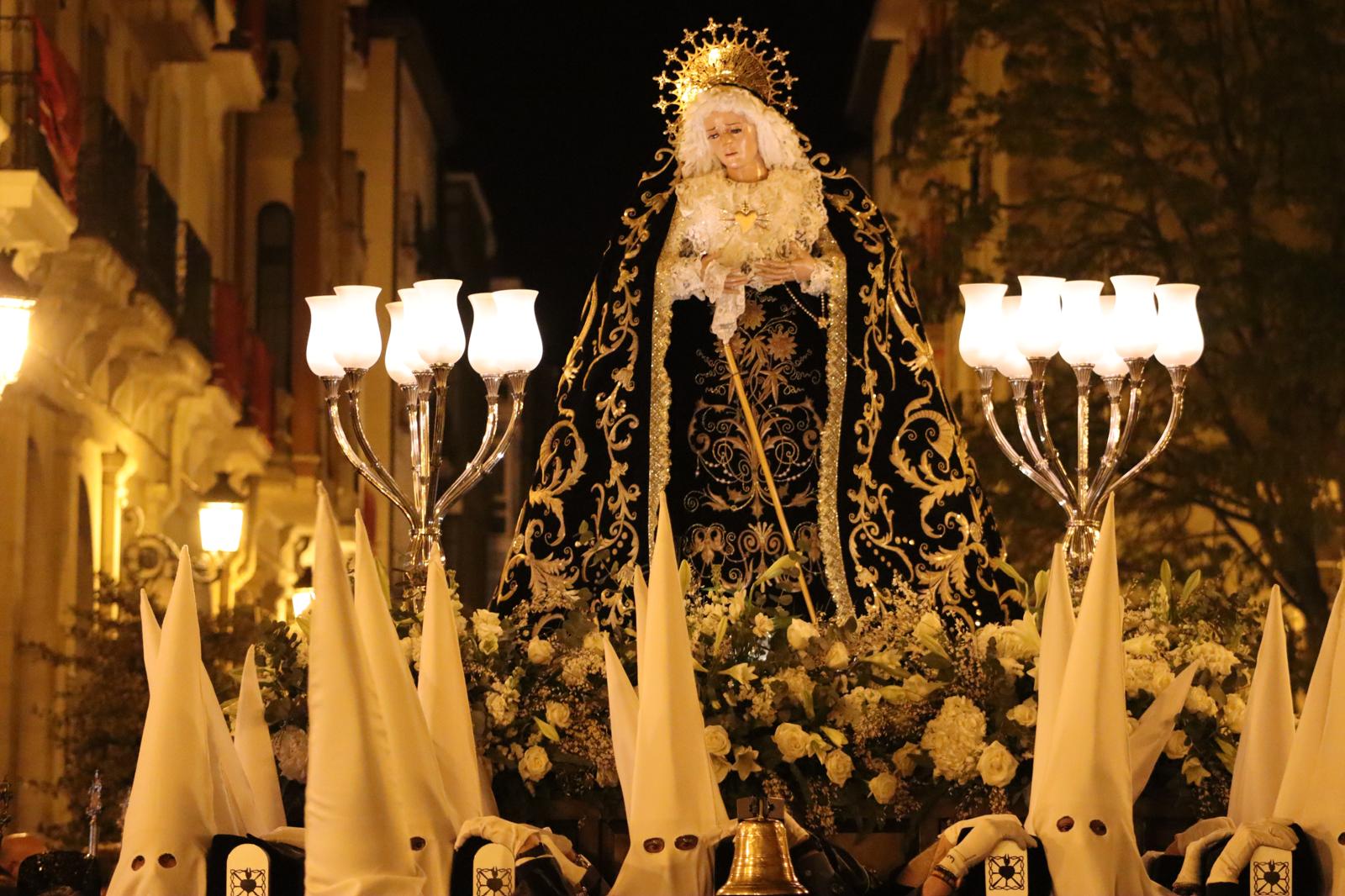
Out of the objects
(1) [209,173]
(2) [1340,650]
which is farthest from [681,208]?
(1) [209,173]

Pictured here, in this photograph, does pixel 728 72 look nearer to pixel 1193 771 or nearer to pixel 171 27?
pixel 1193 771

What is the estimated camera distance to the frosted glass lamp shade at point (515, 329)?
9.03 meters

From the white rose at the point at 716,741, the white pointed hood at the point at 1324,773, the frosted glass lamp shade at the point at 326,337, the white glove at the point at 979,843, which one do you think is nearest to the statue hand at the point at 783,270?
the frosted glass lamp shade at the point at 326,337

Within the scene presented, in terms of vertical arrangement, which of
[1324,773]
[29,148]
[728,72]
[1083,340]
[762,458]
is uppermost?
[29,148]

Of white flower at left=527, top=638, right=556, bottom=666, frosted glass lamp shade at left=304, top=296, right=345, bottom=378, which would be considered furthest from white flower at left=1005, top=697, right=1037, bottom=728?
frosted glass lamp shade at left=304, top=296, right=345, bottom=378

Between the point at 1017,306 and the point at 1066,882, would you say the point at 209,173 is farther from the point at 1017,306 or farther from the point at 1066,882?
the point at 1066,882

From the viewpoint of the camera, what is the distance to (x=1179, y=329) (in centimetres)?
934

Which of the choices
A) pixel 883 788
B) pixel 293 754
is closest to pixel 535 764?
pixel 293 754

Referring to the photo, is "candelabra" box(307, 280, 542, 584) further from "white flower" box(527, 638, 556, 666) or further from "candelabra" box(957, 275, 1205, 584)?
"candelabra" box(957, 275, 1205, 584)

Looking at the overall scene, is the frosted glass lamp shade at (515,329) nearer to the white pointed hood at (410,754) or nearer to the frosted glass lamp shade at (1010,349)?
the frosted glass lamp shade at (1010,349)

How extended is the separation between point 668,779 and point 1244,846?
4.50 ft

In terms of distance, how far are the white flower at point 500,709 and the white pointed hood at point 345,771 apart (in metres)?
1.35

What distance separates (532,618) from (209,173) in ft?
51.5

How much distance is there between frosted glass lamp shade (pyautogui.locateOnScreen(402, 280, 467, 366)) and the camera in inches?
353
